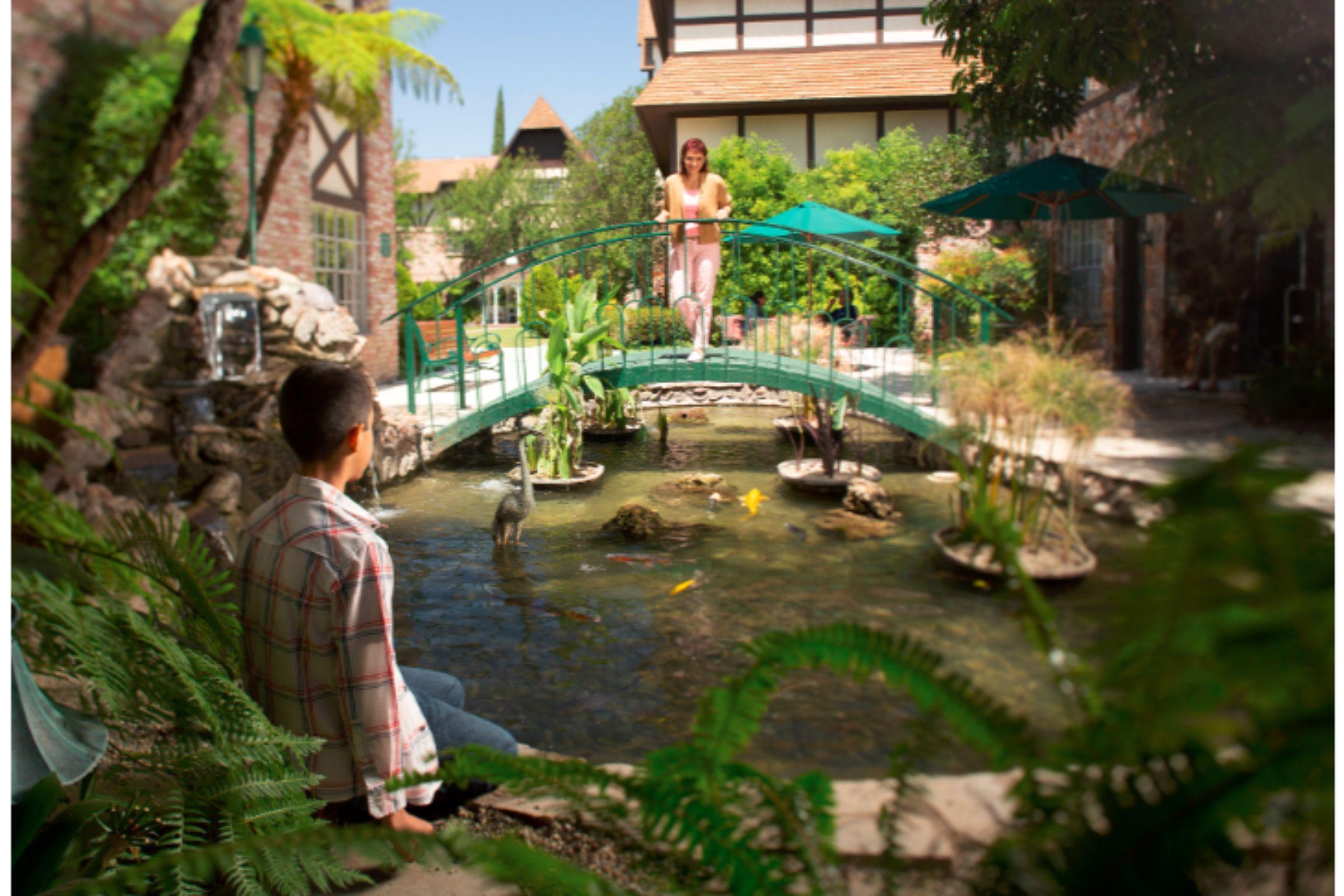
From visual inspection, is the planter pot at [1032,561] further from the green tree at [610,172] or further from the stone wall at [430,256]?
the stone wall at [430,256]

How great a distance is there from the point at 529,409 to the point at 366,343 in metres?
0.22

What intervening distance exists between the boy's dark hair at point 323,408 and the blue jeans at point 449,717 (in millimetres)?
247

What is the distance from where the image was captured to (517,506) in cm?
92

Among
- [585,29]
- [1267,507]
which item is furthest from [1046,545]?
[585,29]

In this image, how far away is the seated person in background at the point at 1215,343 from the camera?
A: 0.56m

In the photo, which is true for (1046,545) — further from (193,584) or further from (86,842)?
A: (86,842)

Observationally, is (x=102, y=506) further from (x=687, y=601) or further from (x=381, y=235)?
(x=687, y=601)

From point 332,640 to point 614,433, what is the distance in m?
0.39

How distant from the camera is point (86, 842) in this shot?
4.50 feet

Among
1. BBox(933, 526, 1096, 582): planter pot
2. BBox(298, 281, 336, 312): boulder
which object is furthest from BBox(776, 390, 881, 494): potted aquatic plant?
BBox(298, 281, 336, 312): boulder

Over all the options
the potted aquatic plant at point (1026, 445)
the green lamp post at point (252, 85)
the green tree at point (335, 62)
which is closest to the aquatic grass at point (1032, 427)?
the potted aquatic plant at point (1026, 445)

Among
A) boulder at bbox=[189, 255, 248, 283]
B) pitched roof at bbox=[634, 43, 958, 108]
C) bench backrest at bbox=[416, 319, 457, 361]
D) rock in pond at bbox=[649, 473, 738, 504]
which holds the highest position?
pitched roof at bbox=[634, 43, 958, 108]

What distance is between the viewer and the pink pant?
84 centimetres

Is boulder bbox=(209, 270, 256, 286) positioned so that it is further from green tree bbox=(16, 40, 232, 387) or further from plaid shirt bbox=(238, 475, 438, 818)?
plaid shirt bbox=(238, 475, 438, 818)
